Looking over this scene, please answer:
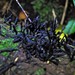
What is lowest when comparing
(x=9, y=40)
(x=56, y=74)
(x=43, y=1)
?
(x=56, y=74)

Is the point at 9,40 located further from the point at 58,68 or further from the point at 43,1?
the point at 43,1

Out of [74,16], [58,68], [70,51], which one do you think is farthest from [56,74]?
[74,16]

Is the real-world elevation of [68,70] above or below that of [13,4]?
below

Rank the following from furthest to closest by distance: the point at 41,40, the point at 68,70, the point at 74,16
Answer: the point at 74,16, the point at 68,70, the point at 41,40

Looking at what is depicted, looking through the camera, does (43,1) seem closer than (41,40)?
No

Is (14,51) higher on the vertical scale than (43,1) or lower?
lower

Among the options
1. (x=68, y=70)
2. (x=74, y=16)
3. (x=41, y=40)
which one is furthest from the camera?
(x=74, y=16)

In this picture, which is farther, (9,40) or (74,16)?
(74,16)

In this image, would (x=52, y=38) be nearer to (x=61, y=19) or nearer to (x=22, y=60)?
(x=22, y=60)
